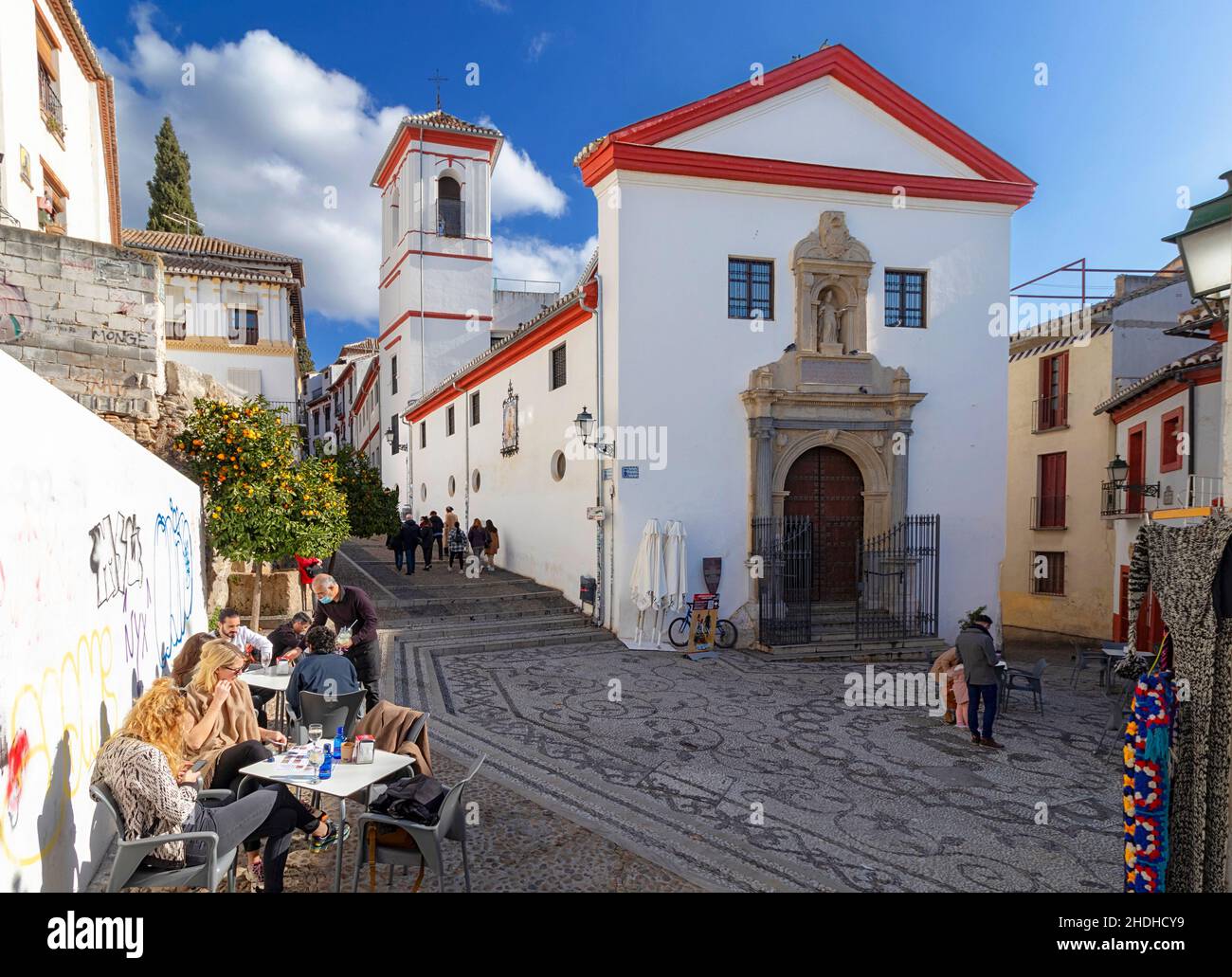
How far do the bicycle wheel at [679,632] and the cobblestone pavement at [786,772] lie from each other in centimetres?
151

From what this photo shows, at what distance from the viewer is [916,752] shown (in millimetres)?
7715

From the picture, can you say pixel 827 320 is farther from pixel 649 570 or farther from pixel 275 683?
pixel 275 683

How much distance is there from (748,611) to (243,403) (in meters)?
8.60

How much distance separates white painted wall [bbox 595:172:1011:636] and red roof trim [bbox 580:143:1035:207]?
0.17m

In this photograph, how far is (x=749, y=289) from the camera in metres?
13.8

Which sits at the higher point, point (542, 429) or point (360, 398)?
point (360, 398)

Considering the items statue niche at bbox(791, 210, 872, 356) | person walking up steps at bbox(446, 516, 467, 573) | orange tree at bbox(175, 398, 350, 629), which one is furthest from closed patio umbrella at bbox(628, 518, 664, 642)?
person walking up steps at bbox(446, 516, 467, 573)

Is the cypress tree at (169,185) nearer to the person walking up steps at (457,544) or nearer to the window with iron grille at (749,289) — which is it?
the person walking up steps at (457,544)

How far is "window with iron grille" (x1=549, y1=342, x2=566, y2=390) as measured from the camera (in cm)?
1550
